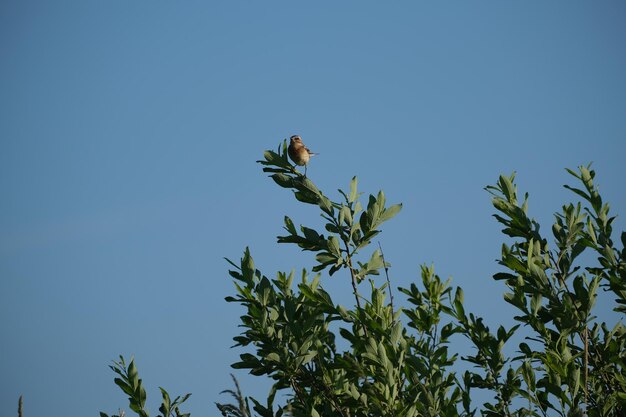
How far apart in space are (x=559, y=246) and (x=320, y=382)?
2219mm

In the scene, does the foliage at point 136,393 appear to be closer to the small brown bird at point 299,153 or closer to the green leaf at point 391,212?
the green leaf at point 391,212

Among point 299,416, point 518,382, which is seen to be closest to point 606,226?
point 518,382

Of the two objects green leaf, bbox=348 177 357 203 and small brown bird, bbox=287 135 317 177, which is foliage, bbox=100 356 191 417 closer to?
green leaf, bbox=348 177 357 203

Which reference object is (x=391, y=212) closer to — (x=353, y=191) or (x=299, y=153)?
(x=353, y=191)

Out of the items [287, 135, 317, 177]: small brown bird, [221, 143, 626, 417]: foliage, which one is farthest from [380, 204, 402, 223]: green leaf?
[287, 135, 317, 177]: small brown bird

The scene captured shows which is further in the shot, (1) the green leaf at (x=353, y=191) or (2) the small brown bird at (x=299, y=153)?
(2) the small brown bird at (x=299, y=153)

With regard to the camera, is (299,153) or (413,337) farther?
(299,153)

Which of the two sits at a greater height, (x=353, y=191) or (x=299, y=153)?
(x=299, y=153)

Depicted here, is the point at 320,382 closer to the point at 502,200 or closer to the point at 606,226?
the point at 502,200

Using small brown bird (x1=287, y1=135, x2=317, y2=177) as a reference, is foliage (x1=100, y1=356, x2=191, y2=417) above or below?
below

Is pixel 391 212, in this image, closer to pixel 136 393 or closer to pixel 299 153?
pixel 136 393

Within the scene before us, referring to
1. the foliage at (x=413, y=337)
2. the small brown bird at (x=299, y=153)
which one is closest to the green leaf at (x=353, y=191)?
the foliage at (x=413, y=337)

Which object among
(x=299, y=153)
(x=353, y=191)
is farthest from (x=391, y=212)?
(x=299, y=153)

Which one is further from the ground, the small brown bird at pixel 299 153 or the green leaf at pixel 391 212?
the small brown bird at pixel 299 153
